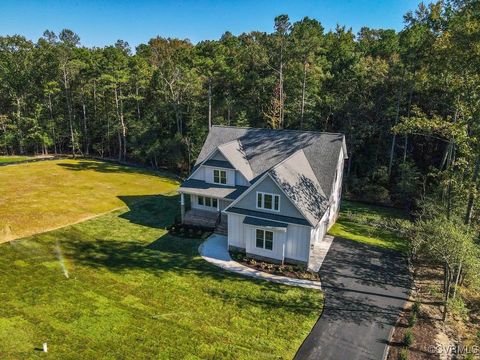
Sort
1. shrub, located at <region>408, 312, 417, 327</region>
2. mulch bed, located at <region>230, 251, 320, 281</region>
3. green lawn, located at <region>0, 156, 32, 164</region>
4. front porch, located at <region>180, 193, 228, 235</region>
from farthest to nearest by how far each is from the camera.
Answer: green lawn, located at <region>0, 156, 32, 164</region> → front porch, located at <region>180, 193, 228, 235</region> → mulch bed, located at <region>230, 251, 320, 281</region> → shrub, located at <region>408, 312, 417, 327</region>

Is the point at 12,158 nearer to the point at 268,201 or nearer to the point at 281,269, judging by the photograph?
the point at 268,201

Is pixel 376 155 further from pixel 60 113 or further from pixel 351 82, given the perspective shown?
pixel 60 113

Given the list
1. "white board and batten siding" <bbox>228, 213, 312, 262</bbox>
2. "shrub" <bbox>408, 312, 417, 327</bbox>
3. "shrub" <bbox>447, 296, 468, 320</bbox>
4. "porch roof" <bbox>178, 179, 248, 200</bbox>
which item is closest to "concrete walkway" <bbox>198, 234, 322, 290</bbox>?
"white board and batten siding" <bbox>228, 213, 312, 262</bbox>

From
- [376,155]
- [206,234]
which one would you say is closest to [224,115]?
[376,155]

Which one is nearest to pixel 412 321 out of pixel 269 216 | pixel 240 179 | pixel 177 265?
pixel 269 216

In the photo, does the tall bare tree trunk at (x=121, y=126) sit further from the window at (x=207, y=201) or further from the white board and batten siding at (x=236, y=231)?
the white board and batten siding at (x=236, y=231)

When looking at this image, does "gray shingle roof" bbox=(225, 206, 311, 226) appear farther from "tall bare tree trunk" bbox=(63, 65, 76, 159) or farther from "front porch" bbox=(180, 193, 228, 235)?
"tall bare tree trunk" bbox=(63, 65, 76, 159)
